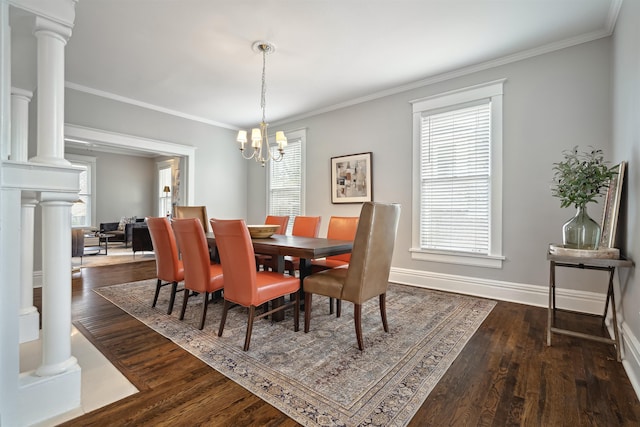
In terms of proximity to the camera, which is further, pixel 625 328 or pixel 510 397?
pixel 625 328

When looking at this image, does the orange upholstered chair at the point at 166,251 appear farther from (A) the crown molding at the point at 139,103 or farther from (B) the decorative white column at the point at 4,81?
(A) the crown molding at the point at 139,103

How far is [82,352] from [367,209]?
2.27m

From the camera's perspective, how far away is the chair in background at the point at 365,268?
2158 millimetres

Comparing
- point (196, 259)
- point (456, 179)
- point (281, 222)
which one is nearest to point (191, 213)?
point (281, 222)

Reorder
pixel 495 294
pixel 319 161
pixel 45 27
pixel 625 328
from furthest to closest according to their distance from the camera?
pixel 319 161, pixel 495 294, pixel 625 328, pixel 45 27

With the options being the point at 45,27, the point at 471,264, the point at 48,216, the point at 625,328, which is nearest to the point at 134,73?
the point at 45,27

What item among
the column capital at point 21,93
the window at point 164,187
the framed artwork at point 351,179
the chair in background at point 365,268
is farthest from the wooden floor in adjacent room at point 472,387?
the window at point 164,187

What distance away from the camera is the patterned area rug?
1.59 metres

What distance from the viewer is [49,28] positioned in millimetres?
1507

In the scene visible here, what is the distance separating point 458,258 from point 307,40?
121 inches

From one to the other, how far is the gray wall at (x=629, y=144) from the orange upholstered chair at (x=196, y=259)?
2.90 meters

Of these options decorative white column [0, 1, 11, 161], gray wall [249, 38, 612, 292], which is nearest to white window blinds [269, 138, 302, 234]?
gray wall [249, 38, 612, 292]

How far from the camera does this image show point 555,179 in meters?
3.09

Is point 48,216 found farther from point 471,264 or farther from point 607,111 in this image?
point 607,111
